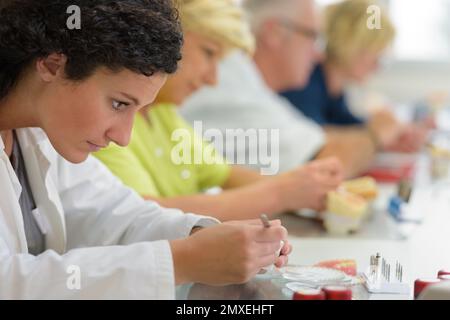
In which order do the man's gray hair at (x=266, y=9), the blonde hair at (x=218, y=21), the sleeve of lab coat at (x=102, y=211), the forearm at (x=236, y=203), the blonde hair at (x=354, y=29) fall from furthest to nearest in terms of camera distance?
the blonde hair at (x=354, y=29)
the man's gray hair at (x=266, y=9)
the blonde hair at (x=218, y=21)
the forearm at (x=236, y=203)
the sleeve of lab coat at (x=102, y=211)

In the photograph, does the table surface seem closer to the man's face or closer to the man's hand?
the man's hand

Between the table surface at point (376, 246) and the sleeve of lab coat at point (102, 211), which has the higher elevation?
the sleeve of lab coat at point (102, 211)

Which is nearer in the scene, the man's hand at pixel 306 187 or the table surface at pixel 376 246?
the table surface at pixel 376 246

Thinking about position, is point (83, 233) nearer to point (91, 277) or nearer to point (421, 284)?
point (91, 277)

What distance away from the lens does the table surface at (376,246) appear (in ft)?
2.96

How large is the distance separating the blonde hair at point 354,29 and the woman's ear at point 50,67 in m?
1.72

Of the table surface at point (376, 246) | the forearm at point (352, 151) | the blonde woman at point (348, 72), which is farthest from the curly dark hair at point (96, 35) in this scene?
the blonde woman at point (348, 72)

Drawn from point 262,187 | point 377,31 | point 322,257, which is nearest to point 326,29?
point 377,31

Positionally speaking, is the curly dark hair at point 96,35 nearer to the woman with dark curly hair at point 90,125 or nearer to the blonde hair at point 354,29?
the woman with dark curly hair at point 90,125

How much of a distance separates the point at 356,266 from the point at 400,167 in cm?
122

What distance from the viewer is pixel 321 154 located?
6.97 ft

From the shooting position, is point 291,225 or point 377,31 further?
point 377,31
